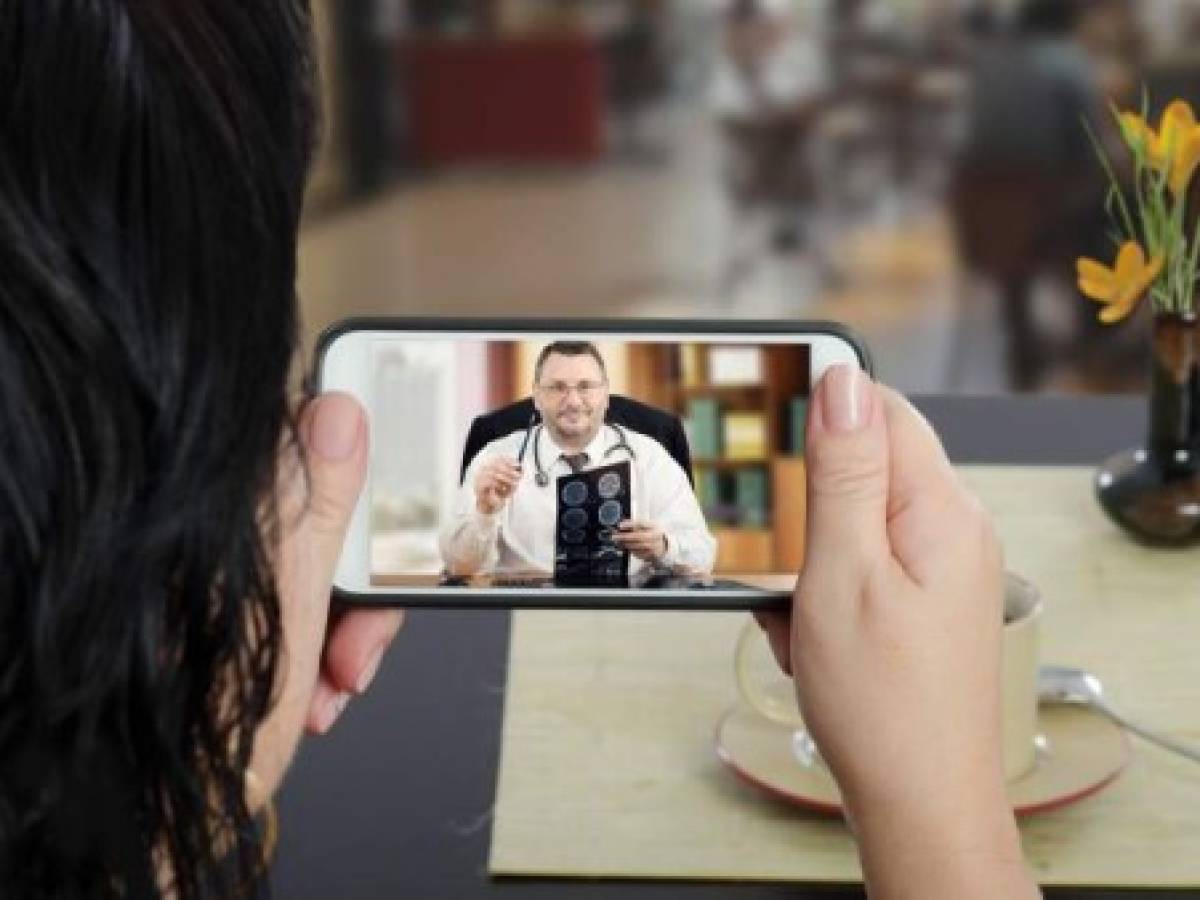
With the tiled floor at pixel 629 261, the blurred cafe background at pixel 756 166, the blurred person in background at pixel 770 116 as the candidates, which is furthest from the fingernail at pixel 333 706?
the blurred person in background at pixel 770 116

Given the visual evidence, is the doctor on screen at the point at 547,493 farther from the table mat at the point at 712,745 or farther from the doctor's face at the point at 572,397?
the table mat at the point at 712,745

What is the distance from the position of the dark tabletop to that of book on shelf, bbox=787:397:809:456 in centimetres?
17

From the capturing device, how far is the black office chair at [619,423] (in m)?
0.75

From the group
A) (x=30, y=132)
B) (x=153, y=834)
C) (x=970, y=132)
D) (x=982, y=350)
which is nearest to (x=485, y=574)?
(x=153, y=834)

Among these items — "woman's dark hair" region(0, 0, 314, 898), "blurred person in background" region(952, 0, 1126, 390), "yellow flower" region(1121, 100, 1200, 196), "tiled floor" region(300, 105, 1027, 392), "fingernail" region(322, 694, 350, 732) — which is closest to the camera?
"woman's dark hair" region(0, 0, 314, 898)

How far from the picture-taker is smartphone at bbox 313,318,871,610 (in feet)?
2.43

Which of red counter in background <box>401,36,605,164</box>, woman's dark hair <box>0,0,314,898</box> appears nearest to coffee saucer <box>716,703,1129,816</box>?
woman's dark hair <box>0,0,314,898</box>

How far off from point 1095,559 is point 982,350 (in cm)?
239

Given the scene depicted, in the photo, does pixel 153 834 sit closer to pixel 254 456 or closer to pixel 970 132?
pixel 254 456

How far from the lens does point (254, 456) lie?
541mm

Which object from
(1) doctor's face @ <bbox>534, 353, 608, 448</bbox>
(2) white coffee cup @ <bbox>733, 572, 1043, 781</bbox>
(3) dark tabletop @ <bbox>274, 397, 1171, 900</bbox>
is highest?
(1) doctor's face @ <bbox>534, 353, 608, 448</bbox>

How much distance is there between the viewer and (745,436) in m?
0.76

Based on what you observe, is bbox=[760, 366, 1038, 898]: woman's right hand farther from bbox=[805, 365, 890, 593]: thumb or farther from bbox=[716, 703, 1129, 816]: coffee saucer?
bbox=[716, 703, 1129, 816]: coffee saucer

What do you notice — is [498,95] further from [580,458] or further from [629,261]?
[580,458]
